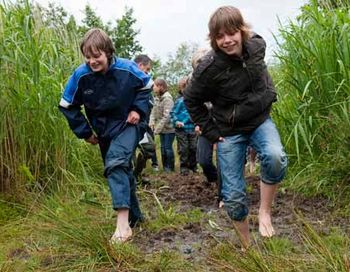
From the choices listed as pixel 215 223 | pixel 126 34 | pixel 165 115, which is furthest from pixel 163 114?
pixel 126 34

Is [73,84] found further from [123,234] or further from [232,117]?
[232,117]

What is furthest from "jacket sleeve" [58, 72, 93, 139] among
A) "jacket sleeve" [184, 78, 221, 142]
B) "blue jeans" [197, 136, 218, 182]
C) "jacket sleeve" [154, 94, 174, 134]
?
"jacket sleeve" [154, 94, 174, 134]

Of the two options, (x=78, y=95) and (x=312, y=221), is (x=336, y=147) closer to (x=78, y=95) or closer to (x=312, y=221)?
(x=312, y=221)

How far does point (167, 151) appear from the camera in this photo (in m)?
9.30

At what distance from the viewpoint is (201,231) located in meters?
3.98

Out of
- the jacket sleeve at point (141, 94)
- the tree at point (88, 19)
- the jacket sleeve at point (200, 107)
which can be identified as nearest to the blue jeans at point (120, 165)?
the jacket sleeve at point (141, 94)

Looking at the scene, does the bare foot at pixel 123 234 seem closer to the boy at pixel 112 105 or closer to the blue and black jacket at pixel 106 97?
the boy at pixel 112 105

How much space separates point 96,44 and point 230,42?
3.23ft

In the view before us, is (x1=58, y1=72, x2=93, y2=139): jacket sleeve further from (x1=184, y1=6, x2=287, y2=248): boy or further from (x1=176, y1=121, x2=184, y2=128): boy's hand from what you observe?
(x1=176, y1=121, x2=184, y2=128): boy's hand

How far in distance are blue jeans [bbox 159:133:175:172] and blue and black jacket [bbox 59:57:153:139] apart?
17.3ft

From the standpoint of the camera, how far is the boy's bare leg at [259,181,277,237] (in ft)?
11.5

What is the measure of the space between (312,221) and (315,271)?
170 cm

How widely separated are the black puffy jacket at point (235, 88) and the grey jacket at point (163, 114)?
19.0 feet

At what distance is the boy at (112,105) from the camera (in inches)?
149
